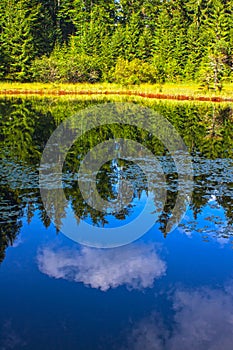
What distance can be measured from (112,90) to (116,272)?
49.5 meters

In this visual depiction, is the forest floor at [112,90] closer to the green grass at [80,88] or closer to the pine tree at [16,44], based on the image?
the green grass at [80,88]

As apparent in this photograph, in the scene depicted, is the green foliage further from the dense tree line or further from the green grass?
the green grass

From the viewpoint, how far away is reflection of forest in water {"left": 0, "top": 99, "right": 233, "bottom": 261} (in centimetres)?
1308

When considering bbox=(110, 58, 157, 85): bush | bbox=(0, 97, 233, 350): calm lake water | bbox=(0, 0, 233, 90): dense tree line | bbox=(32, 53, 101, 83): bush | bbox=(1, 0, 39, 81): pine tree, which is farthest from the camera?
bbox=(1, 0, 39, 81): pine tree

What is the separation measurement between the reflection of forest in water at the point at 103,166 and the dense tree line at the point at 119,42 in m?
28.5

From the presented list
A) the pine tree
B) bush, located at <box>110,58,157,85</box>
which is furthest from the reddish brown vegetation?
the pine tree

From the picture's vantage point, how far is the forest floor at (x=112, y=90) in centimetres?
5047

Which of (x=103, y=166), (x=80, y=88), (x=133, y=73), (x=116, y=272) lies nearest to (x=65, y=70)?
(x=80, y=88)

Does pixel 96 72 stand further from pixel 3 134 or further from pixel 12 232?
pixel 12 232

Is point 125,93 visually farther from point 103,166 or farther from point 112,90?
point 103,166

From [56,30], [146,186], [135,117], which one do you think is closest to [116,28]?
[56,30]

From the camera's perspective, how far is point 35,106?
41.6 m

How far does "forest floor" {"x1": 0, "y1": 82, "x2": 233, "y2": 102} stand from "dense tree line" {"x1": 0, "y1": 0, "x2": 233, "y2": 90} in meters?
2.08

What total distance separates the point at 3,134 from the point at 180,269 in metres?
18.0
